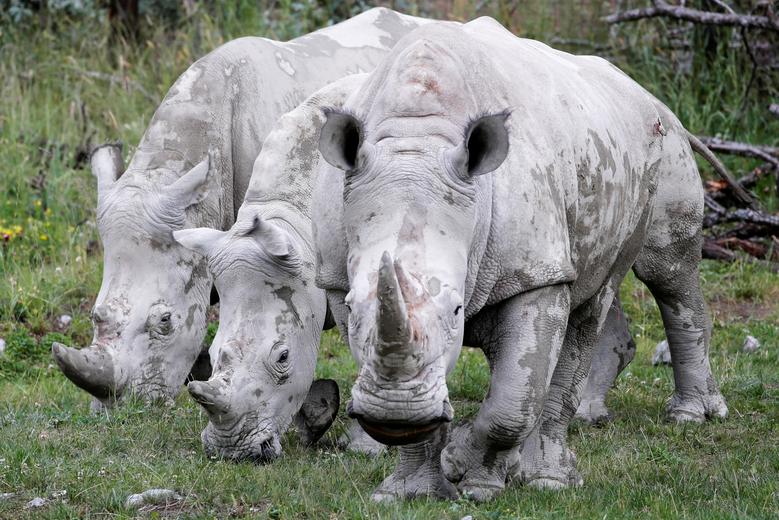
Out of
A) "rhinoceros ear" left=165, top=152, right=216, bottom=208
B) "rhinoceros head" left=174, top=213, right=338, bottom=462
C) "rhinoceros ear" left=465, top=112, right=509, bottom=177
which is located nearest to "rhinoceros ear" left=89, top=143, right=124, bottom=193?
"rhinoceros ear" left=165, top=152, right=216, bottom=208

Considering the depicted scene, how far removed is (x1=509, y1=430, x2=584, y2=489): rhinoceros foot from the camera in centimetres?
554

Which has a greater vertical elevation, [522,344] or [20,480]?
[522,344]

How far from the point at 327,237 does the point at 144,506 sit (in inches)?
49.0

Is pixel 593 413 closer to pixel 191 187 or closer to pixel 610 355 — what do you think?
pixel 610 355

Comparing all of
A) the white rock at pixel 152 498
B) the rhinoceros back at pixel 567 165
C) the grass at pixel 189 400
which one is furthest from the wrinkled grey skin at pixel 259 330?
the rhinoceros back at pixel 567 165

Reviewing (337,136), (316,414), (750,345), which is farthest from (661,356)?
(337,136)

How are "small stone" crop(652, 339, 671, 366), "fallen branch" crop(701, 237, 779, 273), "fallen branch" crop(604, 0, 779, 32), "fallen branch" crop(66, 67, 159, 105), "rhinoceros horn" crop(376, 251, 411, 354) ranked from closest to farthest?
1. "rhinoceros horn" crop(376, 251, 411, 354)
2. "small stone" crop(652, 339, 671, 366)
3. "fallen branch" crop(701, 237, 779, 273)
4. "fallen branch" crop(604, 0, 779, 32)
5. "fallen branch" crop(66, 67, 159, 105)

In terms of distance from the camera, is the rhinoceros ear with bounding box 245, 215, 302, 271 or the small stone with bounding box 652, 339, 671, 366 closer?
the rhinoceros ear with bounding box 245, 215, 302, 271

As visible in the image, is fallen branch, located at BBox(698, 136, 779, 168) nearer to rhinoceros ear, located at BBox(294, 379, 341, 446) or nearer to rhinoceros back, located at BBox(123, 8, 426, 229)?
rhinoceros back, located at BBox(123, 8, 426, 229)

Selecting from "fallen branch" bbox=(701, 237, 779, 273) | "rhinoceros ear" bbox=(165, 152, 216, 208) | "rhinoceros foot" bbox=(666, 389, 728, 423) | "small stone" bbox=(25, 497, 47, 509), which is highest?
"rhinoceros ear" bbox=(165, 152, 216, 208)

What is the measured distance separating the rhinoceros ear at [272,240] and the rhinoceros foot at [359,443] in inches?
39.0

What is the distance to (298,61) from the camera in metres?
8.01

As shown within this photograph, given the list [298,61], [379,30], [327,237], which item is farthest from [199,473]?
[379,30]

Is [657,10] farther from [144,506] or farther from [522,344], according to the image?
[144,506]
